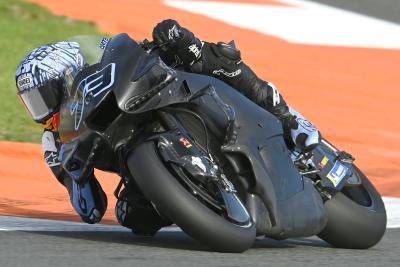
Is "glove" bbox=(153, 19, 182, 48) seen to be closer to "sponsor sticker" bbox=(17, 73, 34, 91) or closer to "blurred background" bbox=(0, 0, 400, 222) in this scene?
"sponsor sticker" bbox=(17, 73, 34, 91)

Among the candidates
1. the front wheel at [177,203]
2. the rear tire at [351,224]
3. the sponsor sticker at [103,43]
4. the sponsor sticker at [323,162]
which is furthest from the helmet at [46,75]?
the rear tire at [351,224]

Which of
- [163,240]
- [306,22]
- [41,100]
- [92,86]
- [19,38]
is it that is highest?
[92,86]

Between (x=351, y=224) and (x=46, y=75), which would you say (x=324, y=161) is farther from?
(x=46, y=75)

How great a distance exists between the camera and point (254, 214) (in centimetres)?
514

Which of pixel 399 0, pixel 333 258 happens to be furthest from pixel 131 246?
pixel 399 0

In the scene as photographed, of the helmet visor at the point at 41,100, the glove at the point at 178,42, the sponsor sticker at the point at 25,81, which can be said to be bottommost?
the helmet visor at the point at 41,100

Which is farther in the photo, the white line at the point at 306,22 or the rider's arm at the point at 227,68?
the white line at the point at 306,22

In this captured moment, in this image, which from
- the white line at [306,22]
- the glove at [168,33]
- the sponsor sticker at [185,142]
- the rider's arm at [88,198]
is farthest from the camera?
the white line at [306,22]

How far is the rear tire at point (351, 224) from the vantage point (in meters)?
5.79

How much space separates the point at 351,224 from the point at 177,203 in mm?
1355

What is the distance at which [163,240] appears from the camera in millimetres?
5684

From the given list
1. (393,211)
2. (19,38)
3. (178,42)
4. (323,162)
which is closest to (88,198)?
(178,42)

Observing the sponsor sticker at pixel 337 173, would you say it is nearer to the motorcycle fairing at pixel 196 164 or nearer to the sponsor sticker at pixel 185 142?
the motorcycle fairing at pixel 196 164

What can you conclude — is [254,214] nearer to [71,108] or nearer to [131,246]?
[131,246]
